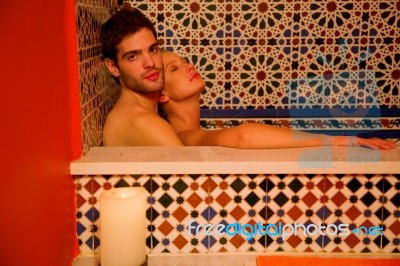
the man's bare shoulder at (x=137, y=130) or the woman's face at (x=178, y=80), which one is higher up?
the woman's face at (x=178, y=80)

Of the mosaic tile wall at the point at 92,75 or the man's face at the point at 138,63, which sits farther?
the man's face at the point at 138,63

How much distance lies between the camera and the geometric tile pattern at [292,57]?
286 centimetres

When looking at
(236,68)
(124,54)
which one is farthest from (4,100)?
(236,68)

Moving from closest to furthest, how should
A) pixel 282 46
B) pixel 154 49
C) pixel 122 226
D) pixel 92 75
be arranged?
pixel 122 226, pixel 92 75, pixel 154 49, pixel 282 46

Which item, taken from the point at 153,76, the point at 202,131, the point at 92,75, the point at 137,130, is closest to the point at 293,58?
the point at 202,131

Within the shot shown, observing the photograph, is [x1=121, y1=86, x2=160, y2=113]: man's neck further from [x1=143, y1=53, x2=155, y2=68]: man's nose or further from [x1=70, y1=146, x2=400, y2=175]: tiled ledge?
[x1=70, y1=146, x2=400, y2=175]: tiled ledge

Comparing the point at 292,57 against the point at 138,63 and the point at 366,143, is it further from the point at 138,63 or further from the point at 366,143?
the point at 366,143

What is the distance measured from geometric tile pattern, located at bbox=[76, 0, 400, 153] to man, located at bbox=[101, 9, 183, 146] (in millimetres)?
772

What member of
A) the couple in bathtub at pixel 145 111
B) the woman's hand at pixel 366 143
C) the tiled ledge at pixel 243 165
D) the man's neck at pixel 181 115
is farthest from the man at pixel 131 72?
the woman's hand at pixel 366 143

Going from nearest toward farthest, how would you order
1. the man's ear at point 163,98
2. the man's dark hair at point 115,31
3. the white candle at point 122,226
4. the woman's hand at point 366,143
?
the white candle at point 122,226, the woman's hand at point 366,143, the man's dark hair at point 115,31, the man's ear at point 163,98

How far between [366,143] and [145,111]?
2.82 ft

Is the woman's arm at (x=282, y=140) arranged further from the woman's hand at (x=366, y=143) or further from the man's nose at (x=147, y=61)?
the man's nose at (x=147, y=61)

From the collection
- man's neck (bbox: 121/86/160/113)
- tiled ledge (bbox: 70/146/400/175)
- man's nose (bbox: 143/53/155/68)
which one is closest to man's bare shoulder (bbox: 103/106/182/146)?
man's neck (bbox: 121/86/160/113)

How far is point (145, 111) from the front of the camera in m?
2.02
